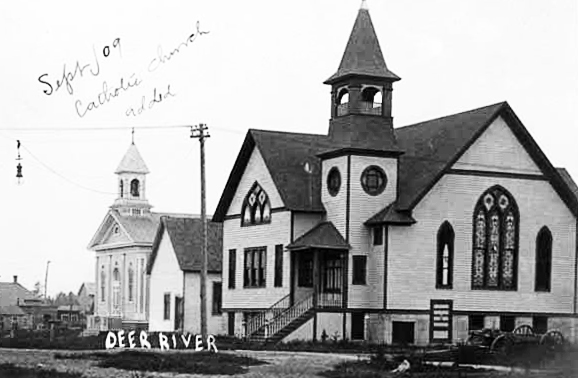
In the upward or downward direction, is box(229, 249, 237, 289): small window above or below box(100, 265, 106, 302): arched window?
→ above

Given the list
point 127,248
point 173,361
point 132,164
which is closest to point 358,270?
point 173,361

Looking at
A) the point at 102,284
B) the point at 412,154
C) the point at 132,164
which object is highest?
the point at 132,164

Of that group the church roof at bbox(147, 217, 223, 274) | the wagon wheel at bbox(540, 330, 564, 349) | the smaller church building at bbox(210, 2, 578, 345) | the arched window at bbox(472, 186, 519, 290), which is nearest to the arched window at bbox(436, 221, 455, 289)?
the smaller church building at bbox(210, 2, 578, 345)

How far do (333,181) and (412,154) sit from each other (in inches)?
161

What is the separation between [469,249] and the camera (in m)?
54.6

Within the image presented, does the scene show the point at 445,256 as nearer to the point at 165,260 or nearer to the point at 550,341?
the point at 550,341

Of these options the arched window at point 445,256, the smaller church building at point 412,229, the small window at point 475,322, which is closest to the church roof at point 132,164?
the smaller church building at point 412,229

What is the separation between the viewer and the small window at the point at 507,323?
55.8 metres

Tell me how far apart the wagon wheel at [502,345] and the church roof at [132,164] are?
6397cm

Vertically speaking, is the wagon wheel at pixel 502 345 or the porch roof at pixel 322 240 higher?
the porch roof at pixel 322 240

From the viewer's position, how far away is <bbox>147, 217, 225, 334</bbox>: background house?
73562 millimetres

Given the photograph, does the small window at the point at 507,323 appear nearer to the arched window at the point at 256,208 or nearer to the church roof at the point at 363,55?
the church roof at the point at 363,55

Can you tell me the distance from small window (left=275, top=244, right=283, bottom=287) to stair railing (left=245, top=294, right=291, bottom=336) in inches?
36.5

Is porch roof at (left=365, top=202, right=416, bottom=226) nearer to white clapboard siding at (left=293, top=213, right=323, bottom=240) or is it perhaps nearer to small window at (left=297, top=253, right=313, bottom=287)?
white clapboard siding at (left=293, top=213, right=323, bottom=240)
